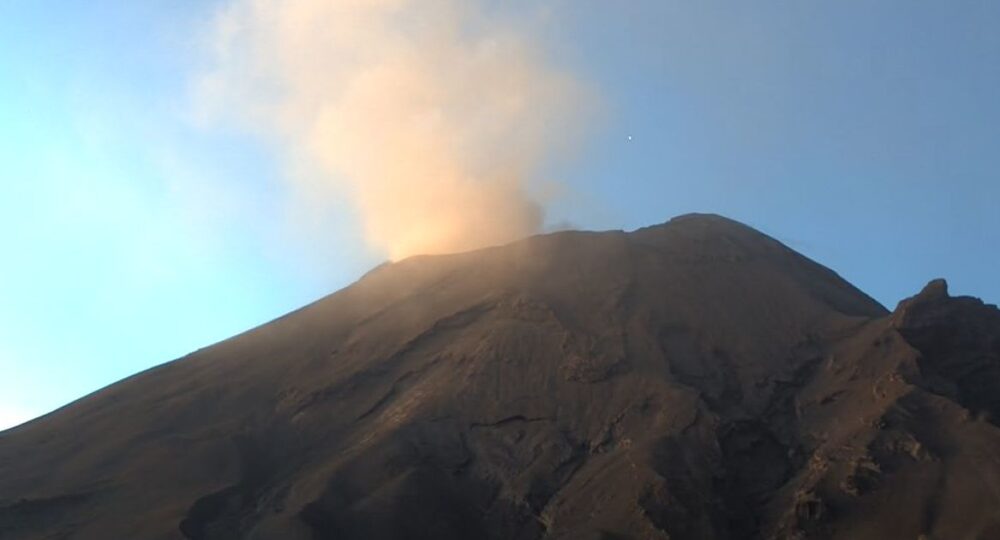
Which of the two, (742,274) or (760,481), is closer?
(760,481)

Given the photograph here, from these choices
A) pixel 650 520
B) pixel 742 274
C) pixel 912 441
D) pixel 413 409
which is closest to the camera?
pixel 650 520

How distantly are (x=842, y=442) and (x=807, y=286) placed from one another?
1978cm

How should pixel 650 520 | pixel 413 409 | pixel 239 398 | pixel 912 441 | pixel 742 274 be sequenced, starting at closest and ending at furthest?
1. pixel 650 520
2. pixel 912 441
3. pixel 413 409
4. pixel 239 398
5. pixel 742 274

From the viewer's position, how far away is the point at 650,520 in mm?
50469

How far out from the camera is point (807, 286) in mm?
73625

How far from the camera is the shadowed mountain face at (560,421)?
52094mm

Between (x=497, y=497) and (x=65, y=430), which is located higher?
(x=65, y=430)

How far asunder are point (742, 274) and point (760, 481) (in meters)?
19.9

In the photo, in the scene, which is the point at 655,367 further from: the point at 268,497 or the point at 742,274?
the point at 268,497

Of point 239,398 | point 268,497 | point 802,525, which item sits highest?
point 239,398

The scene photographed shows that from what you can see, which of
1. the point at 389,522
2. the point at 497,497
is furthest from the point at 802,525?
the point at 389,522

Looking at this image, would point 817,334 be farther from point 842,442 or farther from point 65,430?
point 65,430

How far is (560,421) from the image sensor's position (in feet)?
194

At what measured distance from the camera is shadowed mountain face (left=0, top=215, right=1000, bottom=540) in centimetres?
5209
